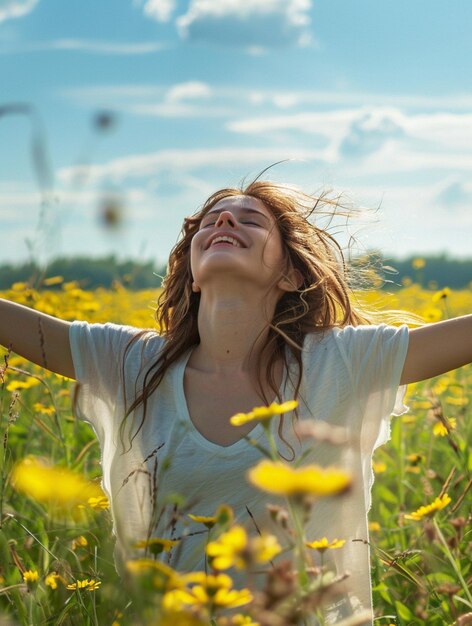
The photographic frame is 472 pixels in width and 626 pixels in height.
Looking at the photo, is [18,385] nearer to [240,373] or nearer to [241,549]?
[240,373]

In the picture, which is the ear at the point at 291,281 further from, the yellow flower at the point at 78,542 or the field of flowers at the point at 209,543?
the yellow flower at the point at 78,542

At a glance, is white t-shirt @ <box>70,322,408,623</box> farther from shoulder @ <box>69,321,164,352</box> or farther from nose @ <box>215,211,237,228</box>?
nose @ <box>215,211,237,228</box>

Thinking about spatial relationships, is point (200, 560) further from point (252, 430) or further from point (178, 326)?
point (178, 326)

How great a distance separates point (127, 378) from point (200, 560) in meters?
0.41

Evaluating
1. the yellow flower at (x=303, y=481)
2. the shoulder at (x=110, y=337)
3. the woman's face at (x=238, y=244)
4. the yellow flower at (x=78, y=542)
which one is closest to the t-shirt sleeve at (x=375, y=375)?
the woman's face at (x=238, y=244)

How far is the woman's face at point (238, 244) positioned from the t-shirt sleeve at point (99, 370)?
0.76ft

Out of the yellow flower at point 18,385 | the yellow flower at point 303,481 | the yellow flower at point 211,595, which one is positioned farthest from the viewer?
the yellow flower at point 18,385

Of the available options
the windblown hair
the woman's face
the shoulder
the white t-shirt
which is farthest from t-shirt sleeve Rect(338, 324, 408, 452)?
the shoulder

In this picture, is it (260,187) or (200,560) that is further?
(260,187)

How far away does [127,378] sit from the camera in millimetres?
1726

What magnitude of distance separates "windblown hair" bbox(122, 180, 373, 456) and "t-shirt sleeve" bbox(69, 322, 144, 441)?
0.22ft

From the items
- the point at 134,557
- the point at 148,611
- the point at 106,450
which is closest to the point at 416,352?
the point at 106,450

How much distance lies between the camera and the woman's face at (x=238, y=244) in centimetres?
163

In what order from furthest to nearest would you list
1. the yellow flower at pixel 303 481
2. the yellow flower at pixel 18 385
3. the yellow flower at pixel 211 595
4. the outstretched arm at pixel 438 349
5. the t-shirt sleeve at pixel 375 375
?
the yellow flower at pixel 18 385, the t-shirt sleeve at pixel 375 375, the outstretched arm at pixel 438 349, the yellow flower at pixel 211 595, the yellow flower at pixel 303 481
